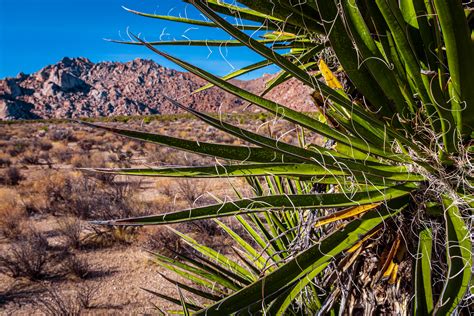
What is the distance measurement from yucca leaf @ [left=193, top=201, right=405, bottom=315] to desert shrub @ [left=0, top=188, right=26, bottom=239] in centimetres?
690

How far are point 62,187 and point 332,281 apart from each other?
8.92m

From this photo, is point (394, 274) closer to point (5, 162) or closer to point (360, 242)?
point (360, 242)

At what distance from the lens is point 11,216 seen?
719 cm

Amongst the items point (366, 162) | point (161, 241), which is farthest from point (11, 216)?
point (366, 162)

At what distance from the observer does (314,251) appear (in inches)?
49.3

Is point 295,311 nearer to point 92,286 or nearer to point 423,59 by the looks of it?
point 423,59

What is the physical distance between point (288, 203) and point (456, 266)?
0.52 m

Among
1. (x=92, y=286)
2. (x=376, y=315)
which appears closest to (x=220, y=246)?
(x=92, y=286)

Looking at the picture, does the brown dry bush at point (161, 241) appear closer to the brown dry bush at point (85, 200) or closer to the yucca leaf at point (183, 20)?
the brown dry bush at point (85, 200)

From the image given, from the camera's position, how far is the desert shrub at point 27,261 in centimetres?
528

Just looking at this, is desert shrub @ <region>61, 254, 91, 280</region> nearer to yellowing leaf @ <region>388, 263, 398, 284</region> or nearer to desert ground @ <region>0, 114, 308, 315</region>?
desert ground @ <region>0, 114, 308, 315</region>

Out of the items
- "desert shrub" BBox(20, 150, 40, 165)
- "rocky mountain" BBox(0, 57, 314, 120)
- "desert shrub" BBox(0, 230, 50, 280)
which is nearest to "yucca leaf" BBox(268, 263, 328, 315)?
"desert shrub" BBox(0, 230, 50, 280)

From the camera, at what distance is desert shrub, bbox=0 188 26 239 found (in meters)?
6.79

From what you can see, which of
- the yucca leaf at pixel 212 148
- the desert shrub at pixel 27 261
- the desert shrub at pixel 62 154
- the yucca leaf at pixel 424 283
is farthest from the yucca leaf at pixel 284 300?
the desert shrub at pixel 62 154
